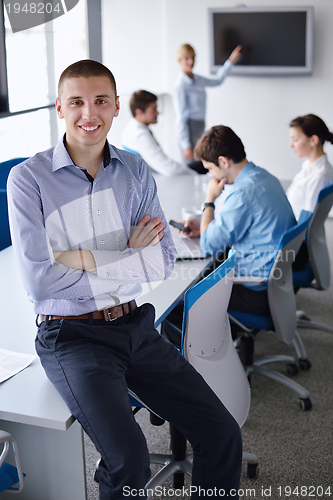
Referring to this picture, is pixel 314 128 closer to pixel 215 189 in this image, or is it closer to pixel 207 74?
pixel 215 189

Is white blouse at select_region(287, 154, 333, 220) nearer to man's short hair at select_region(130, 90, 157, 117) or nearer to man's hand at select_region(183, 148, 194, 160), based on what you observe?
man's short hair at select_region(130, 90, 157, 117)

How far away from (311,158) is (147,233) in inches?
76.2

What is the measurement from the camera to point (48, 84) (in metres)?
4.96

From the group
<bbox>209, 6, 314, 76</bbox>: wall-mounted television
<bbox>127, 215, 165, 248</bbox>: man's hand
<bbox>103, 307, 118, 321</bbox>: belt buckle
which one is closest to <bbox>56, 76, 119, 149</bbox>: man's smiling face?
<bbox>127, 215, 165, 248</bbox>: man's hand

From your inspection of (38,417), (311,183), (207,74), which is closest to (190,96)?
(207,74)

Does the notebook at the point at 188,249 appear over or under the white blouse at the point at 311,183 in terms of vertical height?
under

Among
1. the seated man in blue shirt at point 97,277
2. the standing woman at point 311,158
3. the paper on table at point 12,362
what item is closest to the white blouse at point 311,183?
the standing woman at point 311,158

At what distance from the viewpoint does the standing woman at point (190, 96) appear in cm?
504

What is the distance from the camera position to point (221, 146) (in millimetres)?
2402

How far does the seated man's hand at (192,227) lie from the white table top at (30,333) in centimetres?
10

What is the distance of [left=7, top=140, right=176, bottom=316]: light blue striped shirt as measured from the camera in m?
1.45

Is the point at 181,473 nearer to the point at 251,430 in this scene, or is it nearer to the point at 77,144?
the point at 251,430

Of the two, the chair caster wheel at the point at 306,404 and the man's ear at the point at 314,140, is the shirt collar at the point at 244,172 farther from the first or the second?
the chair caster wheel at the point at 306,404

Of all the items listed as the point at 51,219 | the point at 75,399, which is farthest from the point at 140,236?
the point at 75,399
